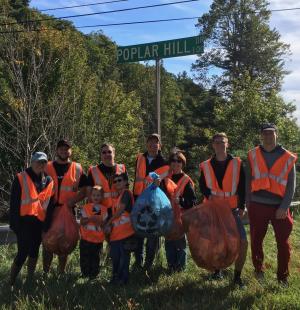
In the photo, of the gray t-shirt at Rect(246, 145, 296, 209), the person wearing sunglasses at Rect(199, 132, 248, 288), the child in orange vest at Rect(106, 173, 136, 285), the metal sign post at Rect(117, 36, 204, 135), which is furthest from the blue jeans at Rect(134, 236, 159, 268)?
the metal sign post at Rect(117, 36, 204, 135)

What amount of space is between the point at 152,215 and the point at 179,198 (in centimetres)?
91

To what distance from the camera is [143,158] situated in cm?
623

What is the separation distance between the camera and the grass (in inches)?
193

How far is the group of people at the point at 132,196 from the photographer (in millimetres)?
5512

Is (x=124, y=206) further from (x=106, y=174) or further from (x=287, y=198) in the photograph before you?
(x=287, y=198)

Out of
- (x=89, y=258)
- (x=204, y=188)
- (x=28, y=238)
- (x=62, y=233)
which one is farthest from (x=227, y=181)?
(x=28, y=238)

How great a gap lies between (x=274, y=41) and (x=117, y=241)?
34.1m

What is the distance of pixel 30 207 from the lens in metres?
5.62

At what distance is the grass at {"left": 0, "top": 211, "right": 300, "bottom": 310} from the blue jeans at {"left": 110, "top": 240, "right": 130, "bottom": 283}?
137mm

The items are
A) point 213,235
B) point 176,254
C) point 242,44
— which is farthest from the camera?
point 242,44

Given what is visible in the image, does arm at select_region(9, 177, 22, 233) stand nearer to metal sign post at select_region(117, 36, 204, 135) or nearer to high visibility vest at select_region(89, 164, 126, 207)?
high visibility vest at select_region(89, 164, 126, 207)

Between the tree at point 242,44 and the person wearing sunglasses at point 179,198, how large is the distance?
1201 inches

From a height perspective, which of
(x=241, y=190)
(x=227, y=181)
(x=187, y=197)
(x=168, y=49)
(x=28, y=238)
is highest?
(x=168, y=49)

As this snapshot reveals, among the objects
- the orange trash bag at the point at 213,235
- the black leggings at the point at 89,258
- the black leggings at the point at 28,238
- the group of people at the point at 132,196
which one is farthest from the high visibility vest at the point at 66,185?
the orange trash bag at the point at 213,235
